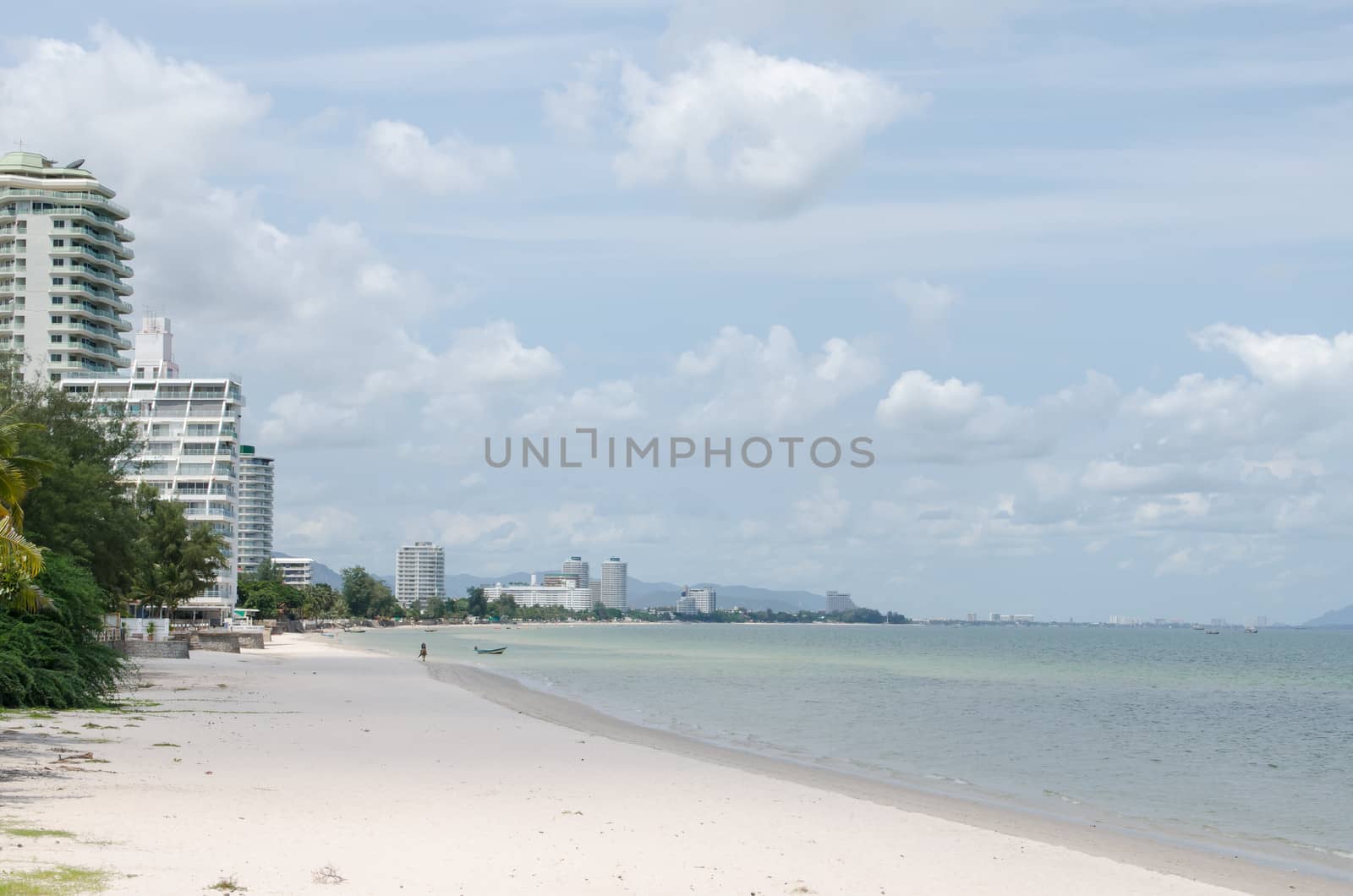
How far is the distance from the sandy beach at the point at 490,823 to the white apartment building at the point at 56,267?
422 ft

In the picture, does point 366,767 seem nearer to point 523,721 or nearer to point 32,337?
point 523,721

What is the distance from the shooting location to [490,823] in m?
17.7

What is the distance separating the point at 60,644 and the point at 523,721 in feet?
43.5

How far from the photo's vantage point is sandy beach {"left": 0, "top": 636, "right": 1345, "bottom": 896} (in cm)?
1379

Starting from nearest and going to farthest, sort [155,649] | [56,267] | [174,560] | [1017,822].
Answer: [1017,822] < [155,649] < [174,560] < [56,267]

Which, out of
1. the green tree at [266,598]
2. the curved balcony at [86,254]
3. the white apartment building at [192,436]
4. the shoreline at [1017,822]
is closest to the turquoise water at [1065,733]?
the shoreline at [1017,822]

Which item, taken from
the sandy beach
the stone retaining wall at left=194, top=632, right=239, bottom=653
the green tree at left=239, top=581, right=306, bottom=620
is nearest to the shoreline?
the sandy beach

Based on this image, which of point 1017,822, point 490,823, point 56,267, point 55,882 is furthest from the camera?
point 56,267

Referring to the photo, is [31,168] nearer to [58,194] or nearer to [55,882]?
[58,194]

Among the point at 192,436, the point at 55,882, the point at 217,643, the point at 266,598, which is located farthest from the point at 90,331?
the point at 55,882

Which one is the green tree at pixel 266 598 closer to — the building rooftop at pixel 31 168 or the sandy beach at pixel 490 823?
the building rooftop at pixel 31 168

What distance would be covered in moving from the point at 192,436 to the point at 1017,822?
138 meters

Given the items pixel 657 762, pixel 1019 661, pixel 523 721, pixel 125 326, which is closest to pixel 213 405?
pixel 125 326

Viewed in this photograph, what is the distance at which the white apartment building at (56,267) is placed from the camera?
142 meters
